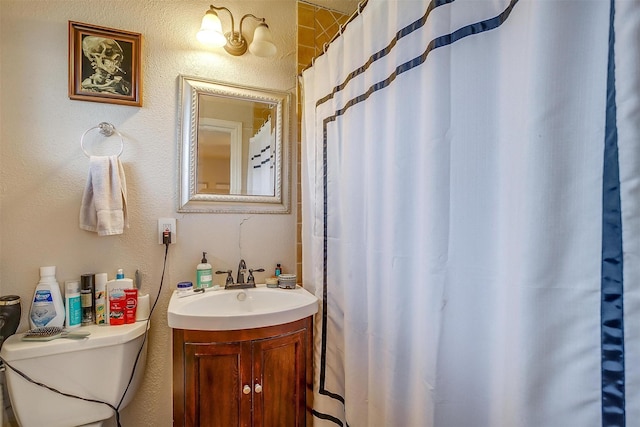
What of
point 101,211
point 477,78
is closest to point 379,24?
point 477,78

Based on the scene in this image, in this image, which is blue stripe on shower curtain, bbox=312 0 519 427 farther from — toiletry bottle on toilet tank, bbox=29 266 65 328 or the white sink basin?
toiletry bottle on toilet tank, bbox=29 266 65 328

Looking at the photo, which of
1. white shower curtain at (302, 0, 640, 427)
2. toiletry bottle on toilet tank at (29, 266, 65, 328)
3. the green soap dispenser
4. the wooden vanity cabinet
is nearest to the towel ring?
toiletry bottle on toilet tank at (29, 266, 65, 328)

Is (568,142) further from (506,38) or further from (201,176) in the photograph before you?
(201,176)

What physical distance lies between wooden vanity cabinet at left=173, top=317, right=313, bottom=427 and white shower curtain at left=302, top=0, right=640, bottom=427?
0.29 metres

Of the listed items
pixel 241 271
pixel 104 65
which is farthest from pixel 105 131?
pixel 241 271

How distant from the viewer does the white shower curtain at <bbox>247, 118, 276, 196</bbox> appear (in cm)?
154

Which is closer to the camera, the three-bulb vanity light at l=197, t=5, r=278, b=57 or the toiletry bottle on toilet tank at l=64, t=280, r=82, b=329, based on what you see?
the toiletry bottle on toilet tank at l=64, t=280, r=82, b=329

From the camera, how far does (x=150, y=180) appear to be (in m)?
1.35

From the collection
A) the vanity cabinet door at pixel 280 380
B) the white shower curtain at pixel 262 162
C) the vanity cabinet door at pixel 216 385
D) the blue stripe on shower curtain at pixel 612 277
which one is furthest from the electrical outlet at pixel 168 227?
the blue stripe on shower curtain at pixel 612 277

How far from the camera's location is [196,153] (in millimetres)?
1420

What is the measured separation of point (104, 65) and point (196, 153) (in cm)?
52

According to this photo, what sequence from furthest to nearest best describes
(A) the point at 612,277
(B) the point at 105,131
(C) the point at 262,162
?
(C) the point at 262,162, (B) the point at 105,131, (A) the point at 612,277

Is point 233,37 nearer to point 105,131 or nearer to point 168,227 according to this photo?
point 105,131

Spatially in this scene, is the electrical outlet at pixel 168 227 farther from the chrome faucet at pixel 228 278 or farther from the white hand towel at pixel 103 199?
the chrome faucet at pixel 228 278
